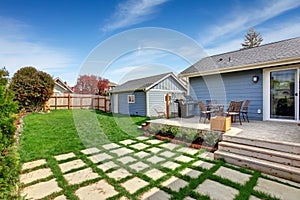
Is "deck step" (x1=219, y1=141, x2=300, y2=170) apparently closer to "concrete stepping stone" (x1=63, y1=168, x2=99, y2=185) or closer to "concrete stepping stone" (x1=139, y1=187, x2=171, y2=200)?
"concrete stepping stone" (x1=139, y1=187, x2=171, y2=200)

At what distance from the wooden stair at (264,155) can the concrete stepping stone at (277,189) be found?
0.37m

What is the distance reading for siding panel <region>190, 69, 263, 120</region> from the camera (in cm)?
594

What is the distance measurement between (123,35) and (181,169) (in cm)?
592

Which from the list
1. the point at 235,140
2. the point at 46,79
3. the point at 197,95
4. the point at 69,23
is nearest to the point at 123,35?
the point at 69,23

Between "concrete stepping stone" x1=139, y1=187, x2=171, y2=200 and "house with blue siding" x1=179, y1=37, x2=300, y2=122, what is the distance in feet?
17.7

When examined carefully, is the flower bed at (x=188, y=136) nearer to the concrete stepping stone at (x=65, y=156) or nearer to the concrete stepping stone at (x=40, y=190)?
the concrete stepping stone at (x=65, y=156)

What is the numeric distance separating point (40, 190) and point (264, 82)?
7.09 m

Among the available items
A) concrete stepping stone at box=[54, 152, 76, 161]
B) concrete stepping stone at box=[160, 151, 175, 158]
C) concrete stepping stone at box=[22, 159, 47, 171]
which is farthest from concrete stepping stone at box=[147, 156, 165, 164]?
concrete stepping stone at box=[22, 159, 47, 171]

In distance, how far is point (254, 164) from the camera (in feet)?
10.1

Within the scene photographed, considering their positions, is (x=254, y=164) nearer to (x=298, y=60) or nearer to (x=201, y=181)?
(x=201, y=181)

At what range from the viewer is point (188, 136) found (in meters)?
4.63

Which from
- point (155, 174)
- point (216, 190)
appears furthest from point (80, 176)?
point (216, 190)

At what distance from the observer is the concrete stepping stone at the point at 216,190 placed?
2.22 metres

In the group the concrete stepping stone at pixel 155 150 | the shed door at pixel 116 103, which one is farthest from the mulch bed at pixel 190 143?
the shed door at pixel 116 103
